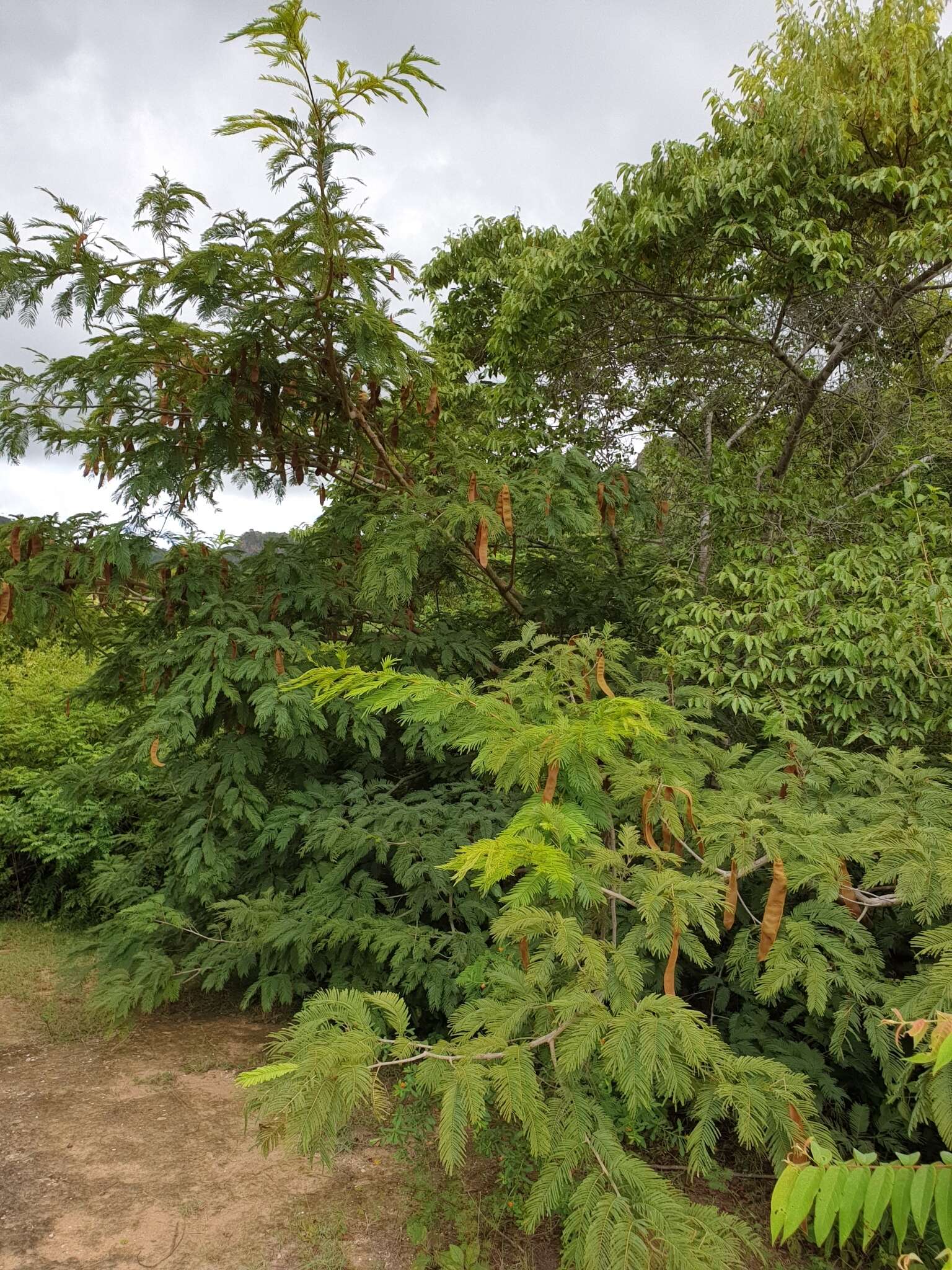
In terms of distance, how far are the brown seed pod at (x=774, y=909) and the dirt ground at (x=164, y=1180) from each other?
70.0 inches

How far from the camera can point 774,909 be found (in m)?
2.32

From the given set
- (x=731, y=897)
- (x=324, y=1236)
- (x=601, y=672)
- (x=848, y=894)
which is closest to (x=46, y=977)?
(x=324, y=1236)

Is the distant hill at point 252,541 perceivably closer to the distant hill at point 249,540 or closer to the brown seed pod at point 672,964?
the distant hill at point 249,540

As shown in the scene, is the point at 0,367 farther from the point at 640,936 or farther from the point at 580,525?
the point at 640,936

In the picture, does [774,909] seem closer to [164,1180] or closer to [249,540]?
[164,1180]

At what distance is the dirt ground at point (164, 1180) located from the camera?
117 inches

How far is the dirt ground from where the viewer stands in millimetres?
2961

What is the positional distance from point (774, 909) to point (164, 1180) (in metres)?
2.81

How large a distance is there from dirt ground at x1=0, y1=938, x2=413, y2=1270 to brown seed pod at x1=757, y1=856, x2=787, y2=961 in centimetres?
178

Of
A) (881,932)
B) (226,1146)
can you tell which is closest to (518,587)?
(881,932)

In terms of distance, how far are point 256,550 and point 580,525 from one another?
2081 mm

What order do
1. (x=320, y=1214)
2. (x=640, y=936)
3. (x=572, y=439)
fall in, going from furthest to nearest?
(x=572, y=439) → (x=320, y=1214) → (x=640, y=936)

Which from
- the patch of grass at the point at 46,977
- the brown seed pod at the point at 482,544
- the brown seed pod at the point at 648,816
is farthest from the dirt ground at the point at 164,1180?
the brown seed pod at the point at 482,544

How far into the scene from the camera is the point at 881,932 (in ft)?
10.6
